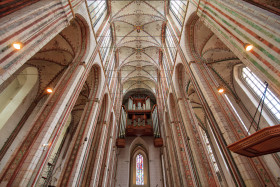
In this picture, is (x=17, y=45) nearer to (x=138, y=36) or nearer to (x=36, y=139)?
(x=36, y=139)

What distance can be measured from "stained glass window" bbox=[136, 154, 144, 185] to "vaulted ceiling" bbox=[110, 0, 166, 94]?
9951mm

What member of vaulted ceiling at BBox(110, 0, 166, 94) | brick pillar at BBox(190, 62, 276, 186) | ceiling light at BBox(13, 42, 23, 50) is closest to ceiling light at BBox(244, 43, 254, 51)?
brick pillar at BBox(190, 62, 276, 186)

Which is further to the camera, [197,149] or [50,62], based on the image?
[50,62]

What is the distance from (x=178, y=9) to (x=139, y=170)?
16441 mm

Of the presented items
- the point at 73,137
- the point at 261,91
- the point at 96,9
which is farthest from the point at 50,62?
the point at 261,91

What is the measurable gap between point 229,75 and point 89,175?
11.5 metres

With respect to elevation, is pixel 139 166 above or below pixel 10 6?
below

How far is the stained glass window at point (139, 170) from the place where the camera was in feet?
48.6

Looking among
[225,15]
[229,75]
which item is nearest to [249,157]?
[225,15]

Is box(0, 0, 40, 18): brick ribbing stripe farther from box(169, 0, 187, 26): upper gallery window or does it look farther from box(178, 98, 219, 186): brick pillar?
box(178, 98, 219, 186): brick pillar

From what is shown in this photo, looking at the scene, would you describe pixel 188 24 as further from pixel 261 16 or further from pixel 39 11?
pixel 39 11

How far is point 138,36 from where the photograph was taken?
14.1 metres

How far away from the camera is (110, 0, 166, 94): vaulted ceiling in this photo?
12.1m

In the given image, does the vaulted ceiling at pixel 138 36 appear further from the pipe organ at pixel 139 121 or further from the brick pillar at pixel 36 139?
the brick pillar at pixel 36 139
